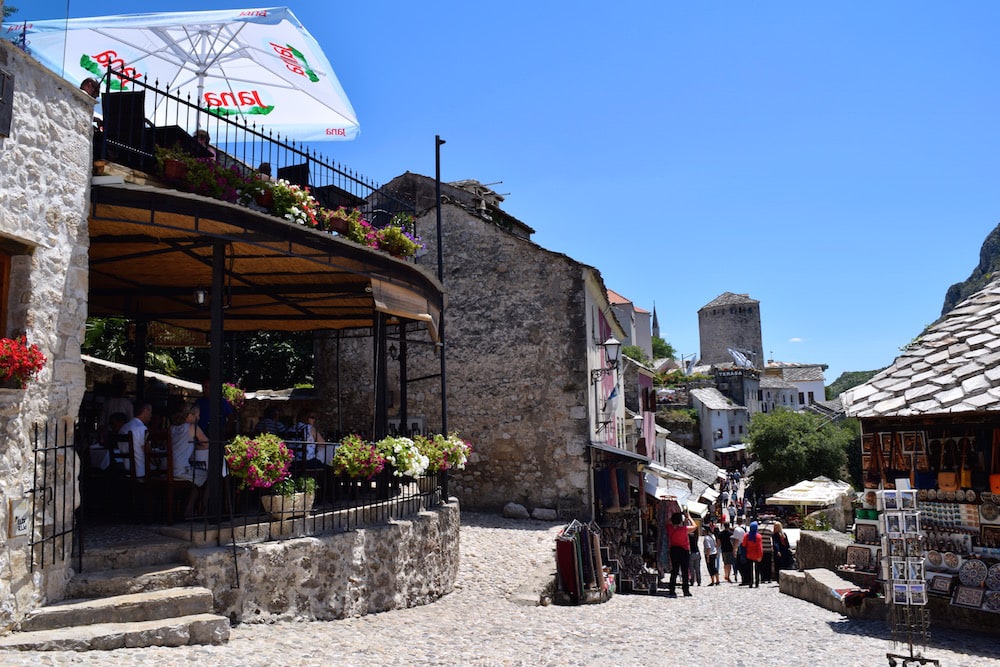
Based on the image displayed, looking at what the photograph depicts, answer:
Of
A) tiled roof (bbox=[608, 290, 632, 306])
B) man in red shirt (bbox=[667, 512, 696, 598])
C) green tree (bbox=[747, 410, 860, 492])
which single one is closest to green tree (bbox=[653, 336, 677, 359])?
tiled roof (bbox=[608, 290, 632, 306])

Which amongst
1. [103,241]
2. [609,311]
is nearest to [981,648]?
[103,241]

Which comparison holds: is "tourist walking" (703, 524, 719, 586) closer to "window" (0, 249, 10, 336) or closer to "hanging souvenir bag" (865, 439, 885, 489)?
"hanging souvenir bag" (865, 439, 885, 489)

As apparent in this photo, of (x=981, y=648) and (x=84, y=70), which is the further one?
(x=84, y=70)

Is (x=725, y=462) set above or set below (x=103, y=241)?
below

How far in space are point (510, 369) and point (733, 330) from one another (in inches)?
3487

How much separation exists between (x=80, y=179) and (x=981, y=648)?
9262mm

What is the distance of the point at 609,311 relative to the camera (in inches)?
877

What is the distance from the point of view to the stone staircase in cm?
532

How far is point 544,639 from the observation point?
24.7 feet

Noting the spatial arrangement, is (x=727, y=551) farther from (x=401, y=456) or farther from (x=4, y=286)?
(x=4, y=286)

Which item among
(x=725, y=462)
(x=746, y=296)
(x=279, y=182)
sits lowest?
(x=725, y=462)

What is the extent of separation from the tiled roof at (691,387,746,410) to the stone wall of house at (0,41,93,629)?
58.9m

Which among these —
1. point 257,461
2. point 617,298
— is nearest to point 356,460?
point 257,461

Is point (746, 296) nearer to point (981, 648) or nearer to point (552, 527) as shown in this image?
point (552, 527)
